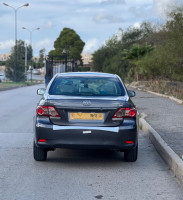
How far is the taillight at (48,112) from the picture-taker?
25.4ft

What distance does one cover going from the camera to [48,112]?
781cm

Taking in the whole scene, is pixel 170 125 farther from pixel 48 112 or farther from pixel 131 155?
pixel 48 112

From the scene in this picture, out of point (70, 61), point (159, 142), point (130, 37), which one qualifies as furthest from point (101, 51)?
point (159, 142)

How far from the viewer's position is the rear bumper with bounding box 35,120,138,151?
25.1 ft

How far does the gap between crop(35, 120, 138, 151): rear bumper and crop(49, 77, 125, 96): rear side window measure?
0.76 metres

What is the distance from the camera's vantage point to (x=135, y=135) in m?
7.96

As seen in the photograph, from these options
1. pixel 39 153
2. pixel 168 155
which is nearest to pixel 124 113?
pixel 168 155

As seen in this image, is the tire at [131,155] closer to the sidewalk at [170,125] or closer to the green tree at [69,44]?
the sidewalk at [170,125]

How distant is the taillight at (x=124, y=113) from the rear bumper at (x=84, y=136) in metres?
0.13

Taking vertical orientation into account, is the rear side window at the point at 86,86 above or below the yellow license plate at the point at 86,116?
above

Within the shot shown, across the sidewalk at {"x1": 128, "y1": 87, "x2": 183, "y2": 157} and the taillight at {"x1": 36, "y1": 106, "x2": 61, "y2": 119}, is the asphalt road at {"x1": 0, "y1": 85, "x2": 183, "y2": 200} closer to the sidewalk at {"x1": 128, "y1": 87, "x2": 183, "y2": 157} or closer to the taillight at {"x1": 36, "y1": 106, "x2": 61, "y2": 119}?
the sidewalk at {"x1": 128, "y1": 87, "x2": 183, "y2": 157}

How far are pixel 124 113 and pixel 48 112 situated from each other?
1177 millimetres

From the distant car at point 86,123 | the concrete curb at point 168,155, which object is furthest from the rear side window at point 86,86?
the concrete curb at point 168,155

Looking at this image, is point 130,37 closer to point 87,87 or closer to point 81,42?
point 81,42
